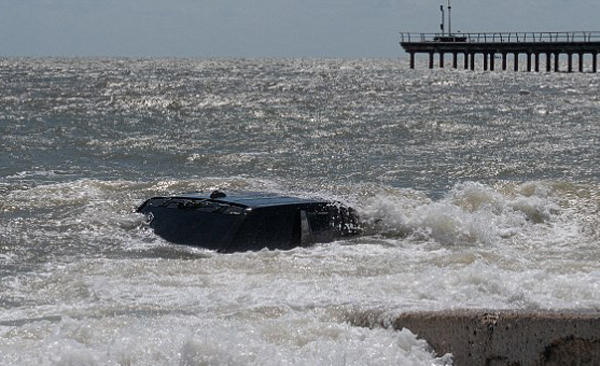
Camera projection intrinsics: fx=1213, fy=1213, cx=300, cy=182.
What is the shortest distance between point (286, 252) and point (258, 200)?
3.37ft

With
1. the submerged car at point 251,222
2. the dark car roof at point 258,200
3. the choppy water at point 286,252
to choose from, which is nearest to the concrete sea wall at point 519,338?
the choppy water at point 286,252

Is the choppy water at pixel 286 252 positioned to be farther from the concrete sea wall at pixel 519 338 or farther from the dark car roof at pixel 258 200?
the dark car roof at pixel 258 200

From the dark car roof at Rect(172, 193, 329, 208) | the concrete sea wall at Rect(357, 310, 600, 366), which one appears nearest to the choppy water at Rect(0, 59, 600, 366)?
the concrete sea wall at Rect(357, 310, 600, 366)

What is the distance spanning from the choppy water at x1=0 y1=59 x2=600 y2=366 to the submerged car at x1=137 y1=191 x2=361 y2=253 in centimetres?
23

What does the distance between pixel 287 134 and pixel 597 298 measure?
74.8 ft

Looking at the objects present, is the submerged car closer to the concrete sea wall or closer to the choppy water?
the choppy water

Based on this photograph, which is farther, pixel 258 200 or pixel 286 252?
pixel 258 200

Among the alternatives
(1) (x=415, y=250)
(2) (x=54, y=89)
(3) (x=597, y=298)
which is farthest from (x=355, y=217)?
→ (2) (x=54, y=89)

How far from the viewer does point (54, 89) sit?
189 ft

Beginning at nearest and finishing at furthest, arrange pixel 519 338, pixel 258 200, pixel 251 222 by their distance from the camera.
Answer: pixel 519 338 < pixel 251 222 < pixel 258 200

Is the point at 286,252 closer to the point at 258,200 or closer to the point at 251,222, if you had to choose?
the point at 251,222

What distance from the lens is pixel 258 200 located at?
13.0 m

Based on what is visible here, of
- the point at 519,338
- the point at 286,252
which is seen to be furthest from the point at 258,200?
the point at 519,338

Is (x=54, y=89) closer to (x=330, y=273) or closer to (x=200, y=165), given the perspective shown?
(x=200, y=165)
